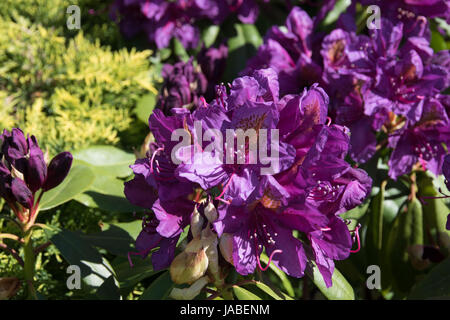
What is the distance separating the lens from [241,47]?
1730 millimetres

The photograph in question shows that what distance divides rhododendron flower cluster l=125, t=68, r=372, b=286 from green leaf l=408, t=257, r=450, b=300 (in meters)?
0.29

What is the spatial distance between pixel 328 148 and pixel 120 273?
484 mm

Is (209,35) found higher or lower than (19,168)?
higher

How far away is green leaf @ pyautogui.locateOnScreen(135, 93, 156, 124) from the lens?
4.87ft

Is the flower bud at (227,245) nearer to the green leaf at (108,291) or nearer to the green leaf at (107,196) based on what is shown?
the green leaf at (108,291)

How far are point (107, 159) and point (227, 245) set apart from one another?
63cm

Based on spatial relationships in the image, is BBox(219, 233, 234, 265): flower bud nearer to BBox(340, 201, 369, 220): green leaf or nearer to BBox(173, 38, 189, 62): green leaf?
BBox(340, 201, 369, 220): green leaf

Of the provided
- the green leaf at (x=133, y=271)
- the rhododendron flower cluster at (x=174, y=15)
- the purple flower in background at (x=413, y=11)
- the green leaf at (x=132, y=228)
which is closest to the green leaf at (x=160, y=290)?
the green leaf at (x=133, y=271)

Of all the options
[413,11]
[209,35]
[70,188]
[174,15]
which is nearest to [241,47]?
[209,35]

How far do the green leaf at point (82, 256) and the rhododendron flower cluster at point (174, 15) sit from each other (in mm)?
858

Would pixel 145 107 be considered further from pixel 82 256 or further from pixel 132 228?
pixel 82 256

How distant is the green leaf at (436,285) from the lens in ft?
3.21

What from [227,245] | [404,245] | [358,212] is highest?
[227,245]
